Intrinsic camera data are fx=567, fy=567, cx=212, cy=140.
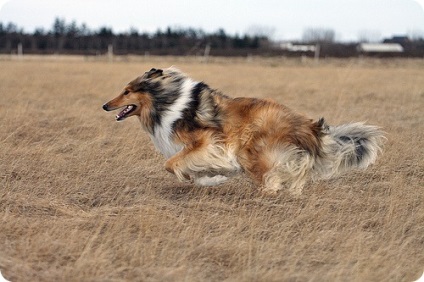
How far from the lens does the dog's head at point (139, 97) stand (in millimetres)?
6211

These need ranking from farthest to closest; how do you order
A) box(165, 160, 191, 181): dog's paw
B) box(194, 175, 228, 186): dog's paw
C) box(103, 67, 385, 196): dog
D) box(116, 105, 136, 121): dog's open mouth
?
1. box(116, 105, 136, 121): dog's open mouth
2. box(194, 175, 228, 186): dog's paw
3. box(165, 160, 191, 181): dog's paw
4. box(103, 67, 385, 196): dog

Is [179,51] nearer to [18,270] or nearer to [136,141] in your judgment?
[136,141]

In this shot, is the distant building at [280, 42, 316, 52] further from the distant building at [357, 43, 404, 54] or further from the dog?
the dog

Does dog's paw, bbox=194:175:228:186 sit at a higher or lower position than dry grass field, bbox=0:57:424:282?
higher

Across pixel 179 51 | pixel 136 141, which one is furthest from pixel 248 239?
pixel 179 51

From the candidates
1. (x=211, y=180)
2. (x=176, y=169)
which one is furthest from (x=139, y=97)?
(x=211, y=180)

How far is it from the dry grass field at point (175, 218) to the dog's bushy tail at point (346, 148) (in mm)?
294

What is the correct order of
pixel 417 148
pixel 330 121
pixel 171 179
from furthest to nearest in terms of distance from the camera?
pixel 330 121, pixel 417 148, pixel 171 179

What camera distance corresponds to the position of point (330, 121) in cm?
1120

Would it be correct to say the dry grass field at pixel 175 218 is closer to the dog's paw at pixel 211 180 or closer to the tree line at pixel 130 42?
the dog's paw at pixel 211 180

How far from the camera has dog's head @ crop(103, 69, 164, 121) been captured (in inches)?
245

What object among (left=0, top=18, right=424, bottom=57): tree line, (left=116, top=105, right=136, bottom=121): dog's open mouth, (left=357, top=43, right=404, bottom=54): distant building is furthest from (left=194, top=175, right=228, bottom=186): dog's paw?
(left=357, top=43, right=404, bottom=54): distant building

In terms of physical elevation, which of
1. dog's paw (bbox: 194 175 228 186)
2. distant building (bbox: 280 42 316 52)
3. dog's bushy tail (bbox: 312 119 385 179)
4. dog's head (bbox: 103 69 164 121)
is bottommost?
dog's paw (bbox: 194 175 228 186)

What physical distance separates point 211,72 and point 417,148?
53.8ft
